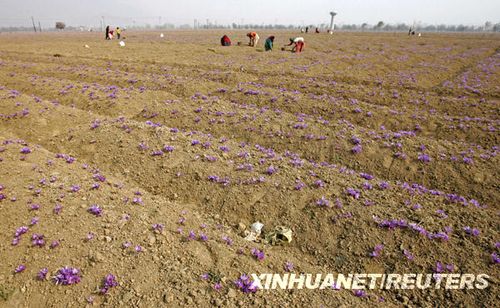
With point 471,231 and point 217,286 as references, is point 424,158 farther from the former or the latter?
point 217,286

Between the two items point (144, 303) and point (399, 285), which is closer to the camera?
point (144, 303)

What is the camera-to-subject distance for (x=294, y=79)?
2623cm

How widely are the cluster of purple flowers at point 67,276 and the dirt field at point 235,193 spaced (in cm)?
13

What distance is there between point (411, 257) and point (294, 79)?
66.3ft

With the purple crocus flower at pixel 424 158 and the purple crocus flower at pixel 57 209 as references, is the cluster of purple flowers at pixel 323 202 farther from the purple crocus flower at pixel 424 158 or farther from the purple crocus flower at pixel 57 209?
the purple crocus flower at pixel 57 209

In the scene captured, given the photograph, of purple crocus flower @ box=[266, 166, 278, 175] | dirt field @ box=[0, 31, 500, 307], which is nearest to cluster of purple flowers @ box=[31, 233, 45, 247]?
dirt field @ box=[0, 31, 500, 307]

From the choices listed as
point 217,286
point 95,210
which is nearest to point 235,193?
point 217,286

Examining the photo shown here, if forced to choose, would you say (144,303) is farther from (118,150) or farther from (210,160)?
(118,150)

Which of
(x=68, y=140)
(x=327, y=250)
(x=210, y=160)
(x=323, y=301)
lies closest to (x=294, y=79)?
(x=210, y=160)

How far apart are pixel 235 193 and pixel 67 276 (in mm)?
5544

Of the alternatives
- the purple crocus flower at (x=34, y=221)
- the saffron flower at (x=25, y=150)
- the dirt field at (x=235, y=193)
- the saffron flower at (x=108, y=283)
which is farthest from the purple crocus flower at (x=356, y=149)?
the saffron flower at (x=25, y=150)

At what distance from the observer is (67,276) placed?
23.3 feet

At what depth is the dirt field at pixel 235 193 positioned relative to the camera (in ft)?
24.6

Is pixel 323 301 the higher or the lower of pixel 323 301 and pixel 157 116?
the lower
